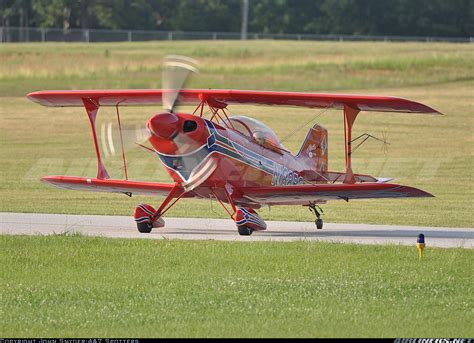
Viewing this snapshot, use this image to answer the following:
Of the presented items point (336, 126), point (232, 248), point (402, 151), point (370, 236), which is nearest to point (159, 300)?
point (232, 248)

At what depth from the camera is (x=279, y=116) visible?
45688mm

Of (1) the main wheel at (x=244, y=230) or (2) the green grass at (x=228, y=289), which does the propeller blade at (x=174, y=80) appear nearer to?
(1) the main wheel at (x=244, y=230)

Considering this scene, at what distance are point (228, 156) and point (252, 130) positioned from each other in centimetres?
104

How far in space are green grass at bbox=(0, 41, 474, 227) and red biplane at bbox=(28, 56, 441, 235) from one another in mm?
3416

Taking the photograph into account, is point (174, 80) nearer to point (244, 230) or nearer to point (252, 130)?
point (252, 130)

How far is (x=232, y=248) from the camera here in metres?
15.5

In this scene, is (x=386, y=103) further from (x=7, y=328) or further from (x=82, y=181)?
(x=7, y=328)

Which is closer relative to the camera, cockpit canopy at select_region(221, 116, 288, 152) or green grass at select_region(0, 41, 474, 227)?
cockpit canopy at select_region(221, 116, 288, 152)

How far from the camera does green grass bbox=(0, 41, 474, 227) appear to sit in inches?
983

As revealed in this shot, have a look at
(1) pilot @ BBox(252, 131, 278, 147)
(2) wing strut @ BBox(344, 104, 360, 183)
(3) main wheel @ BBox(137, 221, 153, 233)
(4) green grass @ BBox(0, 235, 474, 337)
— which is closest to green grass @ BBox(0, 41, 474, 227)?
(2) wing strut @ BBox(344, 104, 360, 183)

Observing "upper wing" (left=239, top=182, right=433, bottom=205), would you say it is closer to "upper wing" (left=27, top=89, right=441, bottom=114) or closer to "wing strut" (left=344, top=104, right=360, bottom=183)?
"wing strut" (left=344, top=104, right=360, bottom=183)

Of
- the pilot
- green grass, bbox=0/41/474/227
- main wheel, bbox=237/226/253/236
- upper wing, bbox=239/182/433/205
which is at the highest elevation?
Result: the pilot

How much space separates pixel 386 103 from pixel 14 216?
7539mm

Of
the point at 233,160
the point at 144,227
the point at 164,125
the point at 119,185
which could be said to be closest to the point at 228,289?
the point at 164,125
